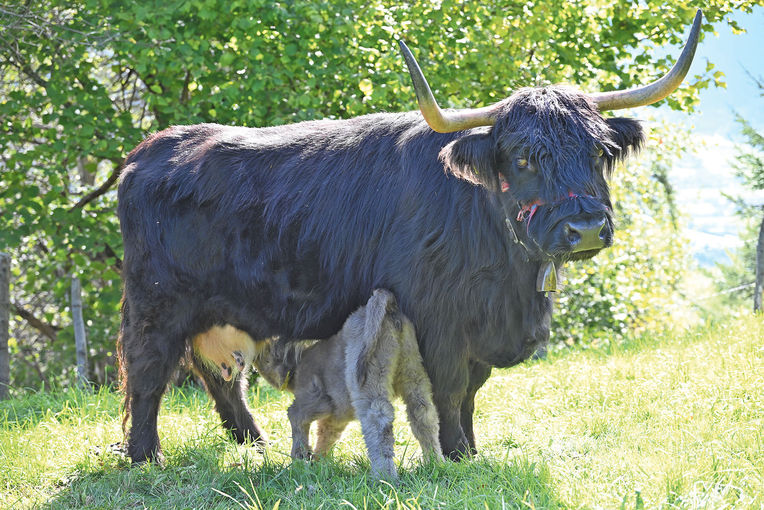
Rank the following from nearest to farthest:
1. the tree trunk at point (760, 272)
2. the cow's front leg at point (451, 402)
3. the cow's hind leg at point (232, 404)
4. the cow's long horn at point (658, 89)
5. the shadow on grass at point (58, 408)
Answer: the cow's long horn at point (658, 89)
the cow's front leg at point (451, 402)
the cow's hind leg at point (232, 404)
the shadow on grass at point (58, 408)
the tree trunk at point (760, 272)

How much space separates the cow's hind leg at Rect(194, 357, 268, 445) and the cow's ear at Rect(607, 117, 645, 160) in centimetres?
288

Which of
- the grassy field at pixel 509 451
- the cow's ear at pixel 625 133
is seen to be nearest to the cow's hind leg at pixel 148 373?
the grassy field at pixel 509 451

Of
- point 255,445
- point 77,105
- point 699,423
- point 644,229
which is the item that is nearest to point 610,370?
point 699,423

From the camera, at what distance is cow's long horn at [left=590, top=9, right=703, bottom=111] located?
13.8 ft

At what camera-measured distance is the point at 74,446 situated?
17.1ft

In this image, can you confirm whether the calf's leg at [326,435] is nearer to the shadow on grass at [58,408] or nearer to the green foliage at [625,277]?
the shadow on grass at [58,408]

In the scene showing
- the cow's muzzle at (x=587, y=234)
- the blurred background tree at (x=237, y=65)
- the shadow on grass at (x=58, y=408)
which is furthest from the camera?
the blurred background tree at (x=237, y=65)

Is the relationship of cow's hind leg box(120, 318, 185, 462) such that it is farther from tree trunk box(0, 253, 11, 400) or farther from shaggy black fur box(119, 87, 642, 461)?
tree trunk box(0, 253, 11, 400)

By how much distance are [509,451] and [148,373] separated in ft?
7.60

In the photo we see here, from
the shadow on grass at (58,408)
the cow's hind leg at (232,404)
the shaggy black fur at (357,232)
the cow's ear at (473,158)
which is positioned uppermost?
the cow's ear at (473,158)

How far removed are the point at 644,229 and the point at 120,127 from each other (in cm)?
1583

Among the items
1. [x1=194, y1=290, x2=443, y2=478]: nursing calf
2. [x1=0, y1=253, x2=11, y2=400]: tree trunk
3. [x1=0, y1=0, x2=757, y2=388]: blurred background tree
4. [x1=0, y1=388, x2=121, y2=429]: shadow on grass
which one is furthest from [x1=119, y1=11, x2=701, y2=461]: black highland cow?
[x1=0, y1=0, x2=757, y2=388]: blurred background tree

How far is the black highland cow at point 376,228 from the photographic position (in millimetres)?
4230

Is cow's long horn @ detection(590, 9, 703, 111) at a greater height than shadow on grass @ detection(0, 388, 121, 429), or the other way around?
cow's long horn @ detection(590, 9, 703, 111)
